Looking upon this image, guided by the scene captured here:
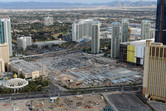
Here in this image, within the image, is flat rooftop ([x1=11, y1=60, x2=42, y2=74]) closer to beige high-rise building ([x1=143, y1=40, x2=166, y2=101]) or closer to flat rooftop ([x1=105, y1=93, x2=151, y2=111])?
flat rooftop ([x1=105, y1=93, x2=151, y2=111])

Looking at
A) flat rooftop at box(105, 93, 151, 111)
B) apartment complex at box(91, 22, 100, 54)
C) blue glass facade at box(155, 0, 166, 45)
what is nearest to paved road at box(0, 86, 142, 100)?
flat rooftop at box(105, 93, 151, 111)

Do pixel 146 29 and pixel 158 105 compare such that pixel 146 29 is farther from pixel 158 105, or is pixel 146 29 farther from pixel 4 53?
pixel 158 105

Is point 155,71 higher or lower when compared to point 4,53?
lower

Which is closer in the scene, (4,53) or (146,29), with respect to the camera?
(4,53)

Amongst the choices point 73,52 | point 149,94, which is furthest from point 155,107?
point 73,52

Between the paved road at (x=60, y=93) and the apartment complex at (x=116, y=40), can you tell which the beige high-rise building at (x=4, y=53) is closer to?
the paved road at (x=60, y=93)

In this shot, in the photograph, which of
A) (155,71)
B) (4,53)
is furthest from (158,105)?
(4,53)
